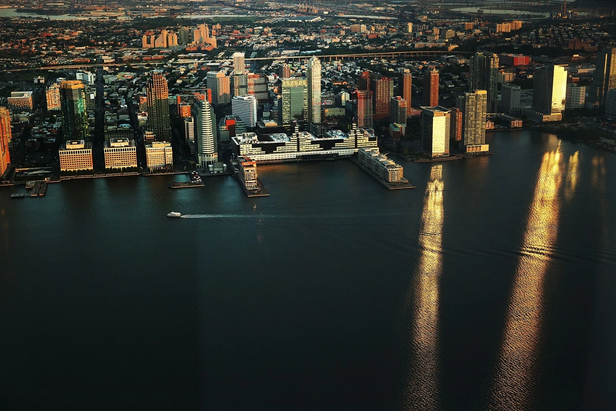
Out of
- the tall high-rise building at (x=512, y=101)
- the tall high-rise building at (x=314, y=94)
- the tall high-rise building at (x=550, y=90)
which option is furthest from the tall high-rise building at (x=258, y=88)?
the tall high-rise building at (x=550, y=90)

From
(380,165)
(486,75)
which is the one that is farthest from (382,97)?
(380,165)

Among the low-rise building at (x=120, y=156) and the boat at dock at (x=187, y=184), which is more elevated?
the low-rise building at (x=120, y=156)

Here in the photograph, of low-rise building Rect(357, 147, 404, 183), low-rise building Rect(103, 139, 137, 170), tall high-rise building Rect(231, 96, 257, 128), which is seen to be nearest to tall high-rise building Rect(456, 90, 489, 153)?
low-rise building Rect(357, 147, 404, 183)

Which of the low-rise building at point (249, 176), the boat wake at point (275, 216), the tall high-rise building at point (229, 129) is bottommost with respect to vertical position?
the boat wake at point (275, 216)

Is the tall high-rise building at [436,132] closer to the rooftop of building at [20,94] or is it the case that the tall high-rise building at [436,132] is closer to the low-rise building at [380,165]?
the low-rise building at [380,165]

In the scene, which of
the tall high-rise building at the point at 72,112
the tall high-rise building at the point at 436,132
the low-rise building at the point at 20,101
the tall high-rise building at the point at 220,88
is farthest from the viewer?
the tall high-rise building at the point at 220,88

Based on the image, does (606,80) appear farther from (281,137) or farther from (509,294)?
(509,294)

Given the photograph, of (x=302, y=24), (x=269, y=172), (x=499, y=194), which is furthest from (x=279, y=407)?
(x=302, y=24)
